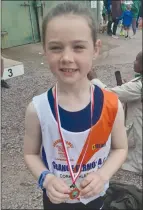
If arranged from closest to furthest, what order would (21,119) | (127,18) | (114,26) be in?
(21,119) < (127,18) < (114,26)

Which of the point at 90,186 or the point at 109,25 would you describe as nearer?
the point at 90,186

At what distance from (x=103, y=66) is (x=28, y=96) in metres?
2.50

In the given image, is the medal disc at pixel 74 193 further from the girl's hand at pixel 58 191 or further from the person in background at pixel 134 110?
the person in background at pixel 134 110

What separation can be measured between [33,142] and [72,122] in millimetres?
205

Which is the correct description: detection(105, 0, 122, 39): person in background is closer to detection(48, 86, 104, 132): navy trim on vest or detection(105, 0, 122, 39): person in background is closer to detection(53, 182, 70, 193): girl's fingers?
detection(48, 86, 104, 132): navy trim on vest

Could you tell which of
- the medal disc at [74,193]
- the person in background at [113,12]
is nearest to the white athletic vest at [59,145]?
the medal disc at [74,193]

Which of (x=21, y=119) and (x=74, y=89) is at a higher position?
(x=74, y=89)

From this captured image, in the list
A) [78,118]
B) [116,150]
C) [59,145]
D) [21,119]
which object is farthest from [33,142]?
[21,119]

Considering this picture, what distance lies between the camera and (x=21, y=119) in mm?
3963

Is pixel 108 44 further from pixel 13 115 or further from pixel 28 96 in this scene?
pixel 13 115

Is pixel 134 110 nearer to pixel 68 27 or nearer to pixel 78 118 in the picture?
pixel 78 118

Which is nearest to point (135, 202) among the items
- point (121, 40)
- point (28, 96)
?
point (28, 96)

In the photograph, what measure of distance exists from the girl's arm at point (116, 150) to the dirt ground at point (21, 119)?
135 cm

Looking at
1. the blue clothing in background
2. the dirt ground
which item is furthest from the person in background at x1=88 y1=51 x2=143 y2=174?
the blue clothing in background
